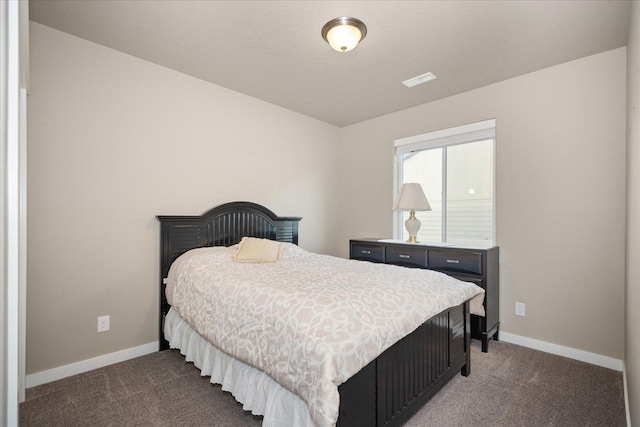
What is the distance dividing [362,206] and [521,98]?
2.13 metres

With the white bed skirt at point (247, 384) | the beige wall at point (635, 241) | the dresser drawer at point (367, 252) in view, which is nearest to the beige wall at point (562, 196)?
the beige wall at point (635, 241)

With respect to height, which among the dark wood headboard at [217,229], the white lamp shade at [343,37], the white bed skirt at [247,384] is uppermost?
the white lamp shade at [343,37]

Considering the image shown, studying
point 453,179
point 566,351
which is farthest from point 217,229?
point 566,351

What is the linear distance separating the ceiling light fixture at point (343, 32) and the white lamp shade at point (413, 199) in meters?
1.70

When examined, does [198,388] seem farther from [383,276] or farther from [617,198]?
[617,198]

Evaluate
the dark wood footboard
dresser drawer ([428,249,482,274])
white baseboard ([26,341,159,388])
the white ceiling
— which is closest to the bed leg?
the dark wood footboard

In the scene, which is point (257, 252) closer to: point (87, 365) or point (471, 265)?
point (87, 365)

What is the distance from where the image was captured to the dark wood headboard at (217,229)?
2.71 metres

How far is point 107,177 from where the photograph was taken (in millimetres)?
2475

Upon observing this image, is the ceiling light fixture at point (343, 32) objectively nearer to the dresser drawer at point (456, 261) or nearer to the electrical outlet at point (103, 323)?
the dresser drawer at point (456, 261)

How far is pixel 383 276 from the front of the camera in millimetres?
2045

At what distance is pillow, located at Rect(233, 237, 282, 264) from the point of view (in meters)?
2.59

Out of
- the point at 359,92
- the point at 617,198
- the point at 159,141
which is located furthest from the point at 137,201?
the point at 617,198

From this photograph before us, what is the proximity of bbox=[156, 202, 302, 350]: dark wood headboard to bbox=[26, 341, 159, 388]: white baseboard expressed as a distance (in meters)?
0.15
